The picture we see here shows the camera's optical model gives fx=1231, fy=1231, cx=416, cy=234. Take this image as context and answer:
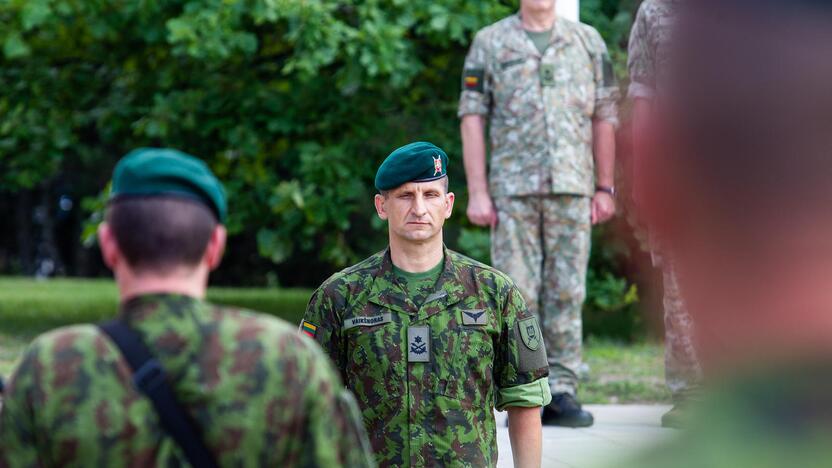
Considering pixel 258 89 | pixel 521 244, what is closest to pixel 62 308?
pixel 258 89

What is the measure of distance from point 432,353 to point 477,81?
2480 mm

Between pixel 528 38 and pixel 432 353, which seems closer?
pixel 432 353

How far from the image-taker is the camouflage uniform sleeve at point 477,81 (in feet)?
18.8

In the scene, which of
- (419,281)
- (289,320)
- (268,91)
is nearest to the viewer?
(419,281)

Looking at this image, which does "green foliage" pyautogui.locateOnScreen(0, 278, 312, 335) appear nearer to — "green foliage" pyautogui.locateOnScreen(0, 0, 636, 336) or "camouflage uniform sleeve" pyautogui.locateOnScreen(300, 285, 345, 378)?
"green foliage" pyautogui.locateOnScreen(0, 0, 636, 336)

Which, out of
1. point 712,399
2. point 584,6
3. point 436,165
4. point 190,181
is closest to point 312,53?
point 584,6

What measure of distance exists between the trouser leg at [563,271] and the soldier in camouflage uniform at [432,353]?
78.8 inches

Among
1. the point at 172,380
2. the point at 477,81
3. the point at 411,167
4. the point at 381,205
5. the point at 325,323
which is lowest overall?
the point at 325,323

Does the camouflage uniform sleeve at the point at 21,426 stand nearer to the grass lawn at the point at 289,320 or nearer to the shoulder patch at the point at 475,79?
the grass lawn at the point at 289,320

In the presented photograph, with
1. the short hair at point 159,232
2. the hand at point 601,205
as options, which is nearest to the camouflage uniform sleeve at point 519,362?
the short hair at point 159,232

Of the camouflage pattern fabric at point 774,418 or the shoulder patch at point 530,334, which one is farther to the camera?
the shoulder patch at point 530,334

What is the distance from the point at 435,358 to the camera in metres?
3.51

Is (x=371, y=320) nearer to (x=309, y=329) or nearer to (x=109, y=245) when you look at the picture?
(x=309, y=329)

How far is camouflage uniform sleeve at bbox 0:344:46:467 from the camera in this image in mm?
1798
